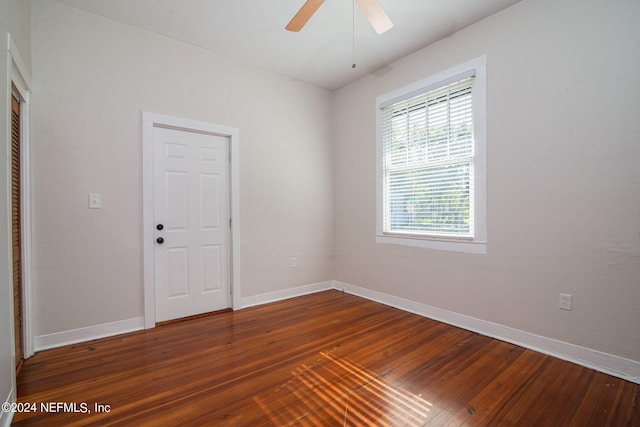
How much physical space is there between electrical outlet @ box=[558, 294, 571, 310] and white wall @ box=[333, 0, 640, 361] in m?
0.04

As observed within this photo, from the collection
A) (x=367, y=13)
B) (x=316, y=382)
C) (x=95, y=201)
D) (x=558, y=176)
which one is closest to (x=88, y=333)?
(x=95, y=201)

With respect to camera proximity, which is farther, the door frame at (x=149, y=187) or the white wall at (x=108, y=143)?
the door frame at (x=149, y=187)

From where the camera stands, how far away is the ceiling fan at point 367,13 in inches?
77.2

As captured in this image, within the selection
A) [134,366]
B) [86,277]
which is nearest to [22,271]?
[86,277]

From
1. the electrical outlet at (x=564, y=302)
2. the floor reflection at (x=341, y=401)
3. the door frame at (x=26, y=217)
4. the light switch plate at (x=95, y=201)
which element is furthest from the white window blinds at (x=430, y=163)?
the door frame at (x=26, y=217)

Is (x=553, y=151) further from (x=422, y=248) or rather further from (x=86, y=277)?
(x=86, y=277)

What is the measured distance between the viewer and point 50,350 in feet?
7.79

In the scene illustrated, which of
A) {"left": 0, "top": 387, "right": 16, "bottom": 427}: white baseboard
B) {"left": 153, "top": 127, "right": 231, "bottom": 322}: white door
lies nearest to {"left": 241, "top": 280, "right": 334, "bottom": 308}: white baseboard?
{"left": 153, "top": 127, "right": 231, "bottom": 322}: white door

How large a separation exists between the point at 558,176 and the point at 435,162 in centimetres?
104

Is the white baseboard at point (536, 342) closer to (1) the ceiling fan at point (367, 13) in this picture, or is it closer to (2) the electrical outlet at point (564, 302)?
(2) the electrical outlet at point (564, 302)

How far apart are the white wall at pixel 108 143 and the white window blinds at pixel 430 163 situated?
1569 mm

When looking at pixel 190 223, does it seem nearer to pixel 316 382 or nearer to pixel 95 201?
pixel 95 201

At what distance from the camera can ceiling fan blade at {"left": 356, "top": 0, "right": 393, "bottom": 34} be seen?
195cm

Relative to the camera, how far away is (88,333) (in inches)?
101
